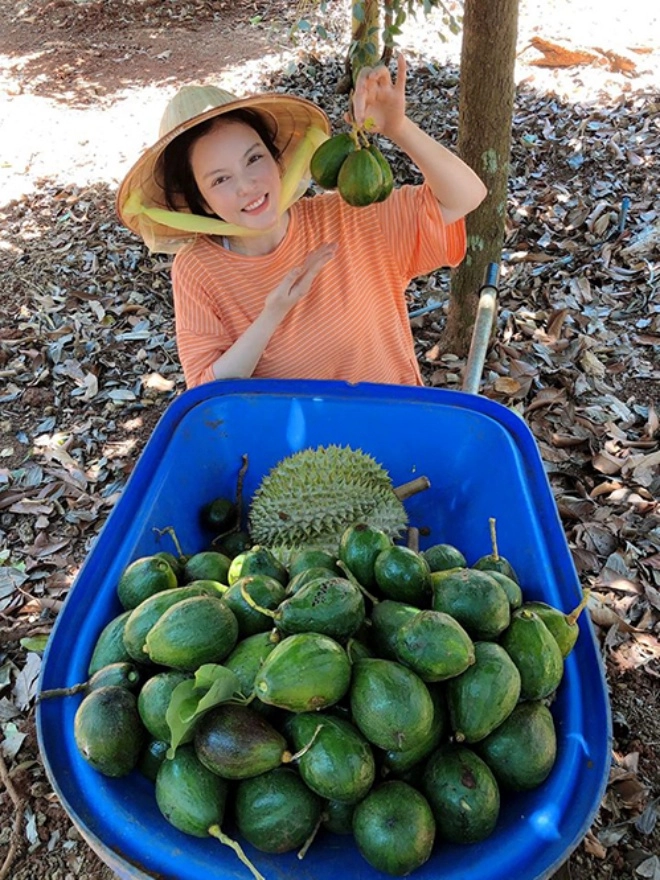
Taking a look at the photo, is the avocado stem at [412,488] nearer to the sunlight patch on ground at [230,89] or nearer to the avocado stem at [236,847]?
the avocado stem at [236,847]

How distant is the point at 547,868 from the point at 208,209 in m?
2.09

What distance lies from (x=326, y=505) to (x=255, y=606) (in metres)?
0.73

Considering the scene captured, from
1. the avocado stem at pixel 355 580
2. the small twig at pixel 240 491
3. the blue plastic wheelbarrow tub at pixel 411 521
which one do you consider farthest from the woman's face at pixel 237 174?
the avocado stem at pixel 355 580

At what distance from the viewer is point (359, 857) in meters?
1.25

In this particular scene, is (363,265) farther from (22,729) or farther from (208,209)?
(22,729)

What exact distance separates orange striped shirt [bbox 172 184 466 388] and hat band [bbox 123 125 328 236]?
140 millimetres

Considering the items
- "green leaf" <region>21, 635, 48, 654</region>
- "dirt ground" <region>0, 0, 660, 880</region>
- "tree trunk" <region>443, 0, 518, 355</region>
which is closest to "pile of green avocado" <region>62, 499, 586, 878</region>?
"dirt ground" <region>0, 0, 660, 880</region>

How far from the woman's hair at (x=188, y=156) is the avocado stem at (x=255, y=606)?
4.80 feet

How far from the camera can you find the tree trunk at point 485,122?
9.46ft

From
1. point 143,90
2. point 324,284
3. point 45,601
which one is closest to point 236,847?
point 324,284

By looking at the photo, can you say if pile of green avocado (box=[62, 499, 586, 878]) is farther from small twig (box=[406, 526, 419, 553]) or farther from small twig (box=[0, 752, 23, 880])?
small twig (box=[0, 752, 23, 880])

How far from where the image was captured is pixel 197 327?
239 centimetres

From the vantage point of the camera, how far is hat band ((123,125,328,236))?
2.26 m

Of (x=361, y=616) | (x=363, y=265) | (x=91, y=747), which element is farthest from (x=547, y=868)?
(x=363, y=265)
